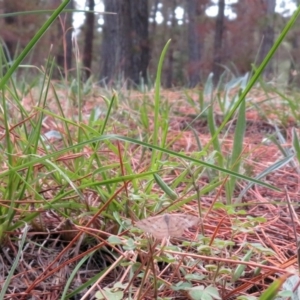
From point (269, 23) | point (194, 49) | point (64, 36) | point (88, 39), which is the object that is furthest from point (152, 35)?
point (64, 36)

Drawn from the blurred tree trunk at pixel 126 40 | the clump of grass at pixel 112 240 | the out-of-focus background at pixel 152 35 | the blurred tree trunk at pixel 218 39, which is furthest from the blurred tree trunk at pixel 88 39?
the clump of grass at pixel 112 240

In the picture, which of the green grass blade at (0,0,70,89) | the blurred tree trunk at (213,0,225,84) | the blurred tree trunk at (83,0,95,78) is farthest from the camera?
the blurred tree trunk at (83,0,95,78)

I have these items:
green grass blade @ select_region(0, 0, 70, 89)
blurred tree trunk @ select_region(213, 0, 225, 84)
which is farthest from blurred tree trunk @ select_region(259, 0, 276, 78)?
green grass blade @ select_region(0, 0, 70, 89)

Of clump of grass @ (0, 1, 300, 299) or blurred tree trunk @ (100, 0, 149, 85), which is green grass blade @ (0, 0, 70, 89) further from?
blurred tree trunk @ (100, 0, 149, 85)

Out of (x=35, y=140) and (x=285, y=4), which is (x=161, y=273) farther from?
(x=285, y=4)

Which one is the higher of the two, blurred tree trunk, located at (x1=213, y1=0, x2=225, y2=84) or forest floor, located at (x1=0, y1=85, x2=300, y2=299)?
blurred tree trunk, located at (x1=213, y1=0, x2=225, y2=84)

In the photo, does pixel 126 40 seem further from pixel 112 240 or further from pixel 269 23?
pixel 112 240

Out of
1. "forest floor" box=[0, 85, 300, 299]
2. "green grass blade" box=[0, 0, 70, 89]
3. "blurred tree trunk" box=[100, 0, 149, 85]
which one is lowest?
"forest floor" box=[0, 85, 300, 299]

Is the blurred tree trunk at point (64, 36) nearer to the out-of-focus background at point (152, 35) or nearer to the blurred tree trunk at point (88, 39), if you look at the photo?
the out-of-focus background at point (152, 35)
